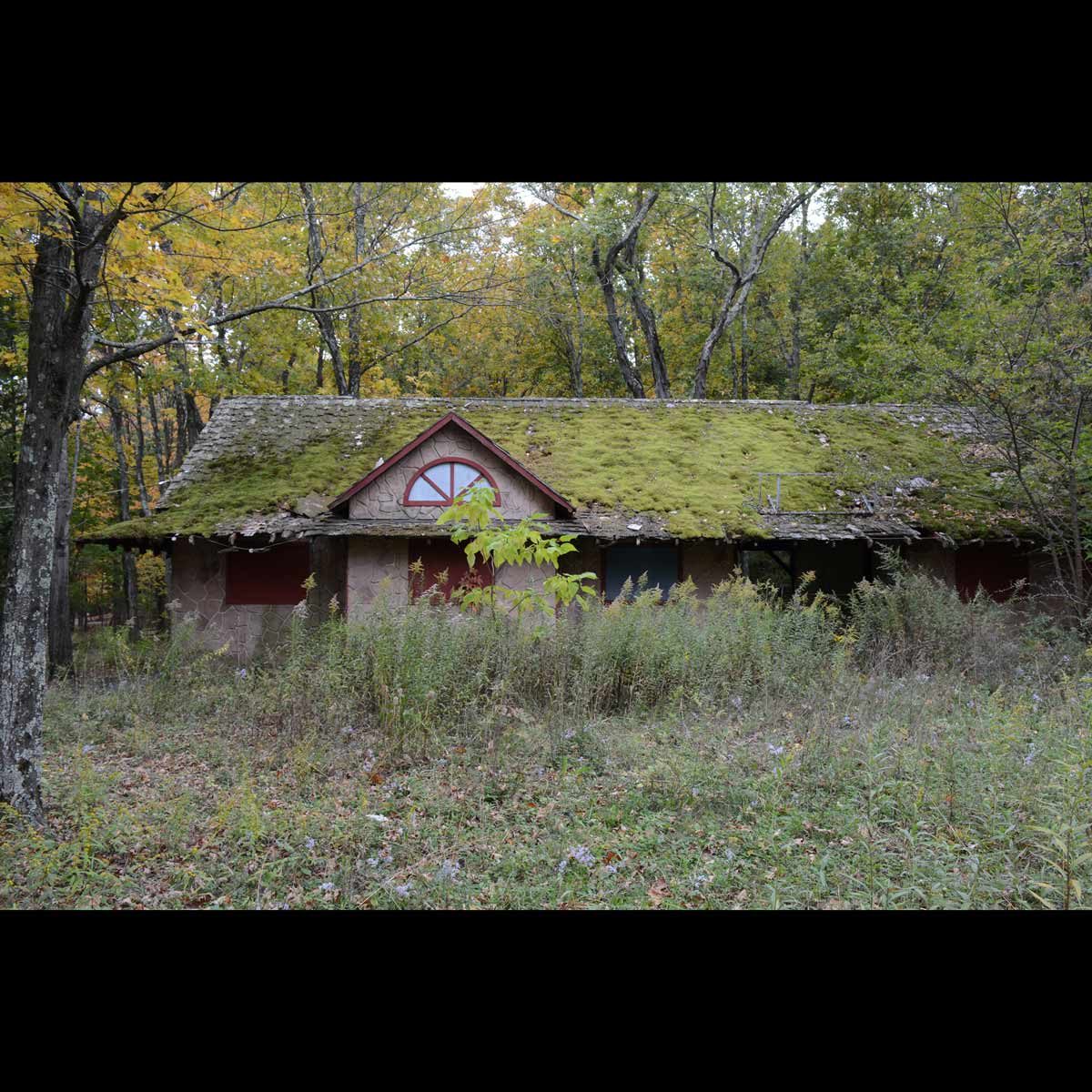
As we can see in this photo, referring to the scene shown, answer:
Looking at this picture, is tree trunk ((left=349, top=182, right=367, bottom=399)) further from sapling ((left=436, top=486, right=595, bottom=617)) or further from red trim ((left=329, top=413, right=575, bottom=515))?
sapling ((left=436, top=486, right=595, bottom=617))

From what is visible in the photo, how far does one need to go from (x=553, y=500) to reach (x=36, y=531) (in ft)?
26.7

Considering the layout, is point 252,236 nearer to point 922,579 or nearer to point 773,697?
point 773,697

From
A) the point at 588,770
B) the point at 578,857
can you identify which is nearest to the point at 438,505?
the point at 588,770

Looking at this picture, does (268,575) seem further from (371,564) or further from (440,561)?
(440,561)

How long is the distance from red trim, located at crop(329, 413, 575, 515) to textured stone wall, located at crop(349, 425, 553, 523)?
0.10 metres

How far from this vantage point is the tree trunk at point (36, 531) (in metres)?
5.29

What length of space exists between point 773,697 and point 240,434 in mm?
12392

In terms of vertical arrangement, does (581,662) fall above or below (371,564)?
below

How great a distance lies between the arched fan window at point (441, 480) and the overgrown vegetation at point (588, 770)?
427cm

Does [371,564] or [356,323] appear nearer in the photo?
[371,564]

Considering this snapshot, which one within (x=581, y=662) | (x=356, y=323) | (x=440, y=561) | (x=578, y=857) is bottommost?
(x=578, y=857)

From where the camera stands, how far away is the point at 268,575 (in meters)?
13.2
